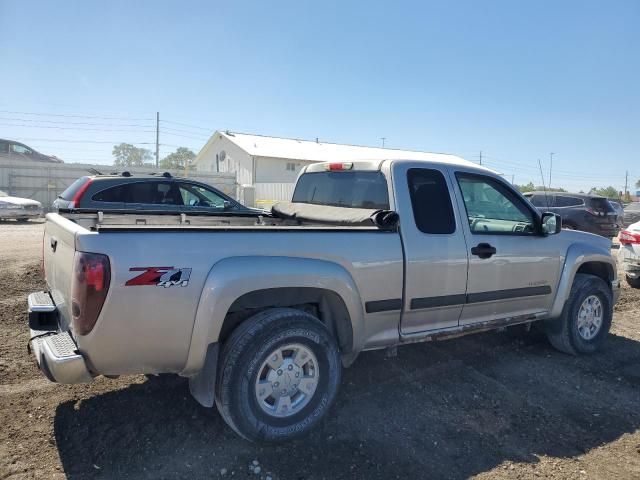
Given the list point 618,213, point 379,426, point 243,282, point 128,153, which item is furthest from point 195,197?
point 128,153

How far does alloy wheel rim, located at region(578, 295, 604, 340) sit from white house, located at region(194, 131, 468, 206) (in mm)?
22028

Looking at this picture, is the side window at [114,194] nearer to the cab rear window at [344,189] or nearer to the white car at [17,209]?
the cab rear window at [344,189]

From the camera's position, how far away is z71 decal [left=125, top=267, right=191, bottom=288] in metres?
2.68

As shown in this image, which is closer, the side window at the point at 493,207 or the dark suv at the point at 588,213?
the side window at the point at 493,207

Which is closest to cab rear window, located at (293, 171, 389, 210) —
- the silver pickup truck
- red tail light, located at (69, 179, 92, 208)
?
the silver pickup truck

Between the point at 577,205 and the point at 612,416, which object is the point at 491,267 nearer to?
the point at 612,416

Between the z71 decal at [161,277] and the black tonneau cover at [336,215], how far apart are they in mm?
A: 1501

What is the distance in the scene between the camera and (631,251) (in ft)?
27.6

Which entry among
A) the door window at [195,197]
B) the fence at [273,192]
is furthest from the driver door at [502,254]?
the fence at [273,192]

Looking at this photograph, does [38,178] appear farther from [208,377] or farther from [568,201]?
[208,377]

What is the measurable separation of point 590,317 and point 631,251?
13.8ft

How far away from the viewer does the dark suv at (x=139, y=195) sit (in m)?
8.70

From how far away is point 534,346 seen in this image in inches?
208

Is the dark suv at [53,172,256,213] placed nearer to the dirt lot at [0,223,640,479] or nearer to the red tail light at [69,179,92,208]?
the red tail light at [69,179,92,208]
